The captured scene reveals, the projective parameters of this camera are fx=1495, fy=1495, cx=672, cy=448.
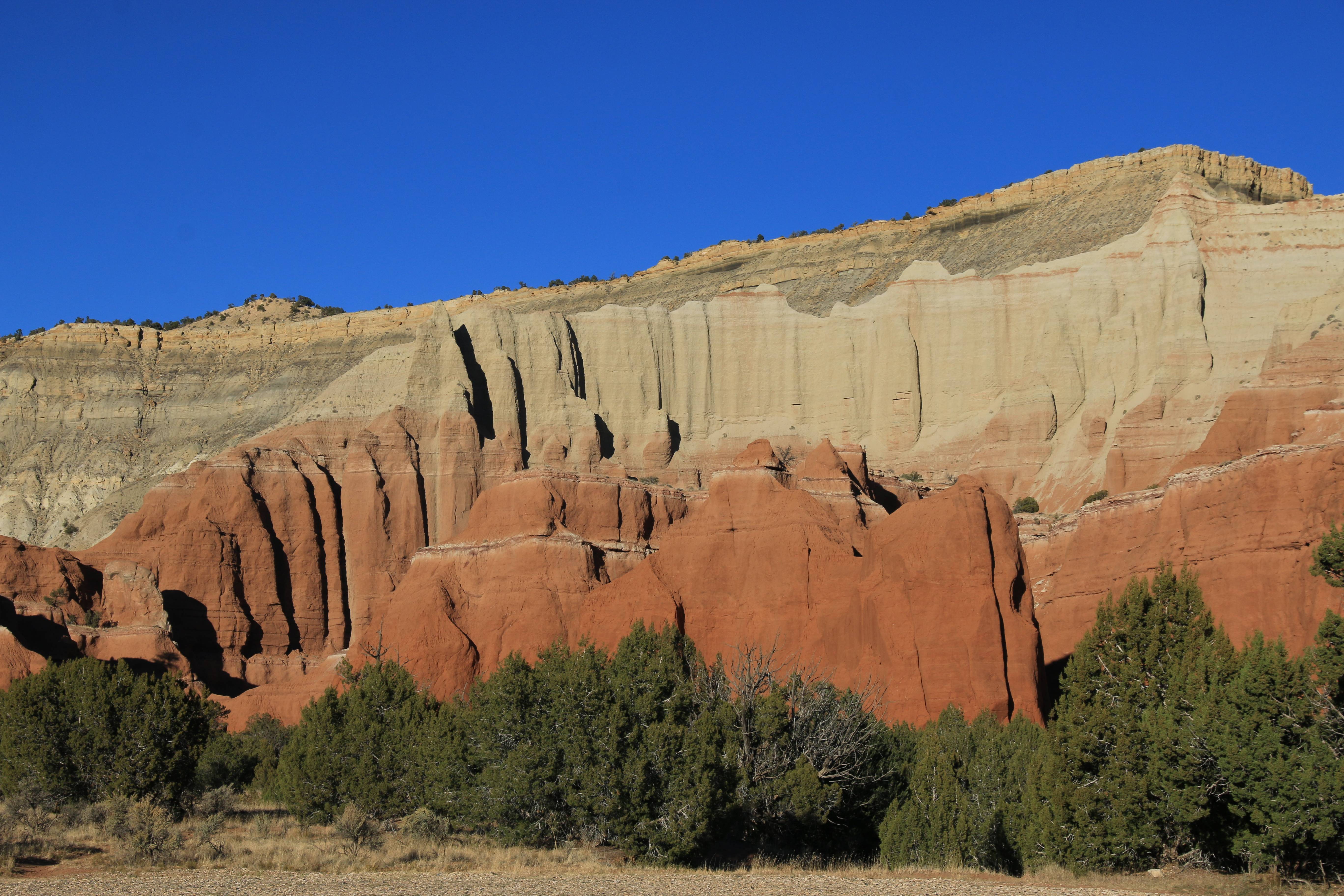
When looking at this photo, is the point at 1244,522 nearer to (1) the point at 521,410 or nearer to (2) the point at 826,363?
(2) the point at 826,363

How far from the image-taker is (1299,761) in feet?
90.2

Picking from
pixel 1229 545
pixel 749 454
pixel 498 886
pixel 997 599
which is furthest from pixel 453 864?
pixel 1229 545

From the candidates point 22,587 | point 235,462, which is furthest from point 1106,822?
point 235,462

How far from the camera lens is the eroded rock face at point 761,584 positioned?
47219 mm

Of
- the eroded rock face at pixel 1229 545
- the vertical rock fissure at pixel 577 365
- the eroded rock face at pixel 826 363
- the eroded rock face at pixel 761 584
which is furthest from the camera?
the vertical rock fissure at pixel 577 365

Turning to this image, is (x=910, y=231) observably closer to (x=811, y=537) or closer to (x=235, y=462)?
(x=235, y=462)

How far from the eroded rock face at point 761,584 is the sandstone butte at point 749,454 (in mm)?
154

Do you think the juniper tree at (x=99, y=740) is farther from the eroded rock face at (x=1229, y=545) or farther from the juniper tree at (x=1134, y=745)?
the eroded rock face at (x=1229, y=545)

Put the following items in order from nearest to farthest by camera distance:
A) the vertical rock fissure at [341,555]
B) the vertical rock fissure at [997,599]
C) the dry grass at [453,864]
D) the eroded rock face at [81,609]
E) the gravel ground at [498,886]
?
the gravel ground at [498,886], the dry grass at [453,864], the vertical rock fissure at [997,599], the eroded rock face at [81,609], the vertical rock fissure at [341,555]

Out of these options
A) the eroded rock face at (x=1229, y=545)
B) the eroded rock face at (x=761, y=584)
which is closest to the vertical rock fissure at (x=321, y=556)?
the eroded rock face at (x=761, y=584)

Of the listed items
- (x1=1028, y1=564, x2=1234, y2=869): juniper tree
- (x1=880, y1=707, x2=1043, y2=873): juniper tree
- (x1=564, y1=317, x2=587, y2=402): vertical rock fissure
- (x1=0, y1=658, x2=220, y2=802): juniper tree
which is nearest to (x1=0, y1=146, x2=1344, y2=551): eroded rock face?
(x1=564, y1=317, x2=587, y2=402): vertical rock fissure

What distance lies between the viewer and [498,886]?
2839 cm

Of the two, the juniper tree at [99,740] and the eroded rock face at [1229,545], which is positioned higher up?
the eroded rock face at [1229,545]

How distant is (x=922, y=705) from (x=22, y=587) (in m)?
46.2
